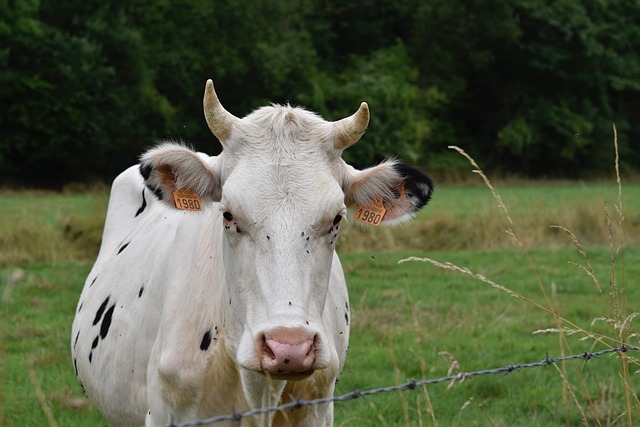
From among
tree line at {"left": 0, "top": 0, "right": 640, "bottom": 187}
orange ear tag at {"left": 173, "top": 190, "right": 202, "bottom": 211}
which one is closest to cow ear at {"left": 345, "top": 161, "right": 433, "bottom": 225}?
orange ear tag at {"left": 173, "top": 190, "right": 202, "bottom": 211}

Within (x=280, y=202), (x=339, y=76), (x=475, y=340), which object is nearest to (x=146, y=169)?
(x=280, y=202)

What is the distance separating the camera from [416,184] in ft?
13.4

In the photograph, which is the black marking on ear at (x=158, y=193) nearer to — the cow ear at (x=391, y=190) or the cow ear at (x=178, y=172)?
the cow ear at (x=178, y=172)

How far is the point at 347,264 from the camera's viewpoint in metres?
12.9

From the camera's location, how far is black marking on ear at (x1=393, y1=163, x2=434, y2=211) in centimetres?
401

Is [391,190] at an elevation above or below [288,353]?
above

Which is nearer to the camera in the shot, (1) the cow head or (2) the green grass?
(1) the cow head

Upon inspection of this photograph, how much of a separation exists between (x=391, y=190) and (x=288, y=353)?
125cm

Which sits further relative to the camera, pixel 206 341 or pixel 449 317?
pixel 449 317

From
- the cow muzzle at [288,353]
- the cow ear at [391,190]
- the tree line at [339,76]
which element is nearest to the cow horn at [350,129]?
the cow ear at [391,190]

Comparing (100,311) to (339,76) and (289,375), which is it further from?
(339,76)

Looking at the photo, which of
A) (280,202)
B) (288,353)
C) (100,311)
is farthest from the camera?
(100,311)

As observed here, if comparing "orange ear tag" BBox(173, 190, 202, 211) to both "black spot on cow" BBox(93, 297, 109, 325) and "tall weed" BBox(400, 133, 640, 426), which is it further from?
"black spot on cow" BBox(93, 297, 109, 325)

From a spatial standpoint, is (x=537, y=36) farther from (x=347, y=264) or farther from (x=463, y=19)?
(x=347, y=264)
